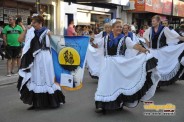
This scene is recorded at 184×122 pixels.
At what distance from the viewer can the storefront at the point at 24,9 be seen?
59.6 feet

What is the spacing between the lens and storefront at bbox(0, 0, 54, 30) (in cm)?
1816

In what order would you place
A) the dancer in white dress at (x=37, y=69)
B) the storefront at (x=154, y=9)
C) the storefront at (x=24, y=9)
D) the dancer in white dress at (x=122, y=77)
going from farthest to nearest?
1. the storefront at (x=154, y=9)
2. the storefront at (x=24, y=9)
3. the dancer in white dress at (x=37, y=69)
4. the dancer in white dress at (x=122, y=77)

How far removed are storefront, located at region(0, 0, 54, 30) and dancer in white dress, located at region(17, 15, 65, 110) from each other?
10.7m

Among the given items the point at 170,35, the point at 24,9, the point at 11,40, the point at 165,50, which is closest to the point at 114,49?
the point at 170,35

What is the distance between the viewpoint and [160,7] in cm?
3375

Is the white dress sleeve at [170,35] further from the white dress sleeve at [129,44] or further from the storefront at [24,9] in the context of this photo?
the storefront at [24,9]

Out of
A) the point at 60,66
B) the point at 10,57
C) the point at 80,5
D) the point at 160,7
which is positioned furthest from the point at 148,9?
the point at 60,66

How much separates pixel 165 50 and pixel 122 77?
3286 mm

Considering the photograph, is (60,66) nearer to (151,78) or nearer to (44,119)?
(44,119)

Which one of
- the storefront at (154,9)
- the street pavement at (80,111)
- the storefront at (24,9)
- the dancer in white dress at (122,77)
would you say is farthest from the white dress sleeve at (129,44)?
A: the storefront at (154,9)

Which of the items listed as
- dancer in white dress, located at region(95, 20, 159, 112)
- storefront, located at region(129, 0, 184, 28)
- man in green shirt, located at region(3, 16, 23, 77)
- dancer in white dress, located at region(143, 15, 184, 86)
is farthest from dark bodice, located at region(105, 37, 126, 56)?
storefront, located at region(129, 0, 184, 28)

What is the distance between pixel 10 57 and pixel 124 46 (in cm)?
594

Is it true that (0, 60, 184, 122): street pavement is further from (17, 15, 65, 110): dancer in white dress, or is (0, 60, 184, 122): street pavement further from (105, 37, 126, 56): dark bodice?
(105, 37, 126, 56): dark bodice

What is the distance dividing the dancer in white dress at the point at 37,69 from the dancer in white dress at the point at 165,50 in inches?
129
